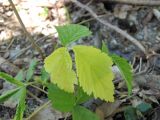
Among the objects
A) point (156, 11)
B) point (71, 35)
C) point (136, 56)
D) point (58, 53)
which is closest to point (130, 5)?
point (156, 11)

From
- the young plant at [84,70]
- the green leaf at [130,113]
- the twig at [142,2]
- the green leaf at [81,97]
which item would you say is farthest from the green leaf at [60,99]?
the twig at [142,2]

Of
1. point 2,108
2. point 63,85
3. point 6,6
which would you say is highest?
point 63,85

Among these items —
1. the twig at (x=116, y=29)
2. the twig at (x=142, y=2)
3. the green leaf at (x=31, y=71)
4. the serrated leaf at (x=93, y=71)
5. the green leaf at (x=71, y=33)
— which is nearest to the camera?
the serrated leaf at (x=93, y=71)

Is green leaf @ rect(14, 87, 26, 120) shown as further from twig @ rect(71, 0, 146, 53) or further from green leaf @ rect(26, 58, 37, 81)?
twig @ rect(71, 0, 146, 53)

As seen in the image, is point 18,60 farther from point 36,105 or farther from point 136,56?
point 136,56

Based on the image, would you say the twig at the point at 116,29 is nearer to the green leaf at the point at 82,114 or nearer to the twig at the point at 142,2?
the twig at the point at 142,2

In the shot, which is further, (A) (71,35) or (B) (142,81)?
(B) (142,81)
